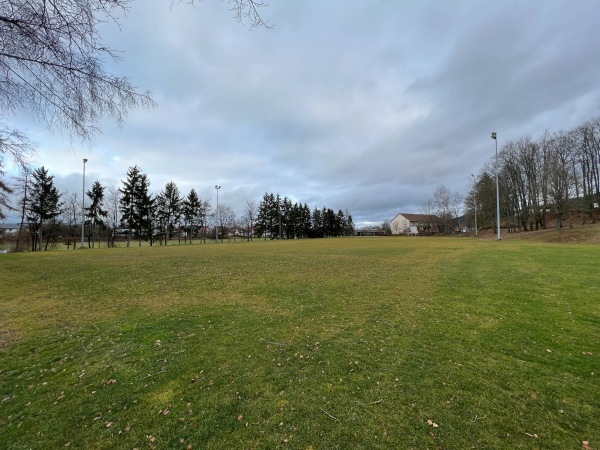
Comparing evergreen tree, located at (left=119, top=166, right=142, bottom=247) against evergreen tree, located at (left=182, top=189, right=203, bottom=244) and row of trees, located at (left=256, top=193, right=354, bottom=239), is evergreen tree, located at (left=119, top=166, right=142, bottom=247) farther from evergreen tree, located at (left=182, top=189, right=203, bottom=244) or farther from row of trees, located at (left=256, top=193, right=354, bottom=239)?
row of trees, located at (left=256, top=193, right=354, bottom=239)

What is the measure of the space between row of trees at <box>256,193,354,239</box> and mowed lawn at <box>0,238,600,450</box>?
81924mm

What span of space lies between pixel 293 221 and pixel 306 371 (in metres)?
91.4

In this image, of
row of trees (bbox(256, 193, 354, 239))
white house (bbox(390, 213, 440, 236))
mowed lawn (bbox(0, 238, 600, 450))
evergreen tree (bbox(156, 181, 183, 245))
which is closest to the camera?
mowed lawn (bbox(0, 238, 600, 450))

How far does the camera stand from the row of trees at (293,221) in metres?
90.6

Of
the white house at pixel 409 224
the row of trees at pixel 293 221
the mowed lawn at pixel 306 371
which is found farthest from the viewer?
→ the white house at pixel 409 224

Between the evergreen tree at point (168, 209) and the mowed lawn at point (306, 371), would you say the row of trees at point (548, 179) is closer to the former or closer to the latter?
the mowed lawn at point (306, 371)

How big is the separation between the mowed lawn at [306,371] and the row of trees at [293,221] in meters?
81.9

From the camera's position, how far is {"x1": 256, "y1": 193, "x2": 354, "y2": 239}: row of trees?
90.6 meters

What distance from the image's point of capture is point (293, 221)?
95562 millimetres

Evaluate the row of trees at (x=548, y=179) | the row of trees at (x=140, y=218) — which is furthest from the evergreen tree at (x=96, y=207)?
the row of trees at (x=548, y=179)

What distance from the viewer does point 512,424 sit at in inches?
119

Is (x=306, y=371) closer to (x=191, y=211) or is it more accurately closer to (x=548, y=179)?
(x=548, y=179)

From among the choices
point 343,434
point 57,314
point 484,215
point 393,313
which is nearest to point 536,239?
point 484,215

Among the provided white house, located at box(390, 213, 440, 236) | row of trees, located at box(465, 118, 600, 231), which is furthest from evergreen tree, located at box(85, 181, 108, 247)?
white house, located at box(390, 213, 440, 236)
